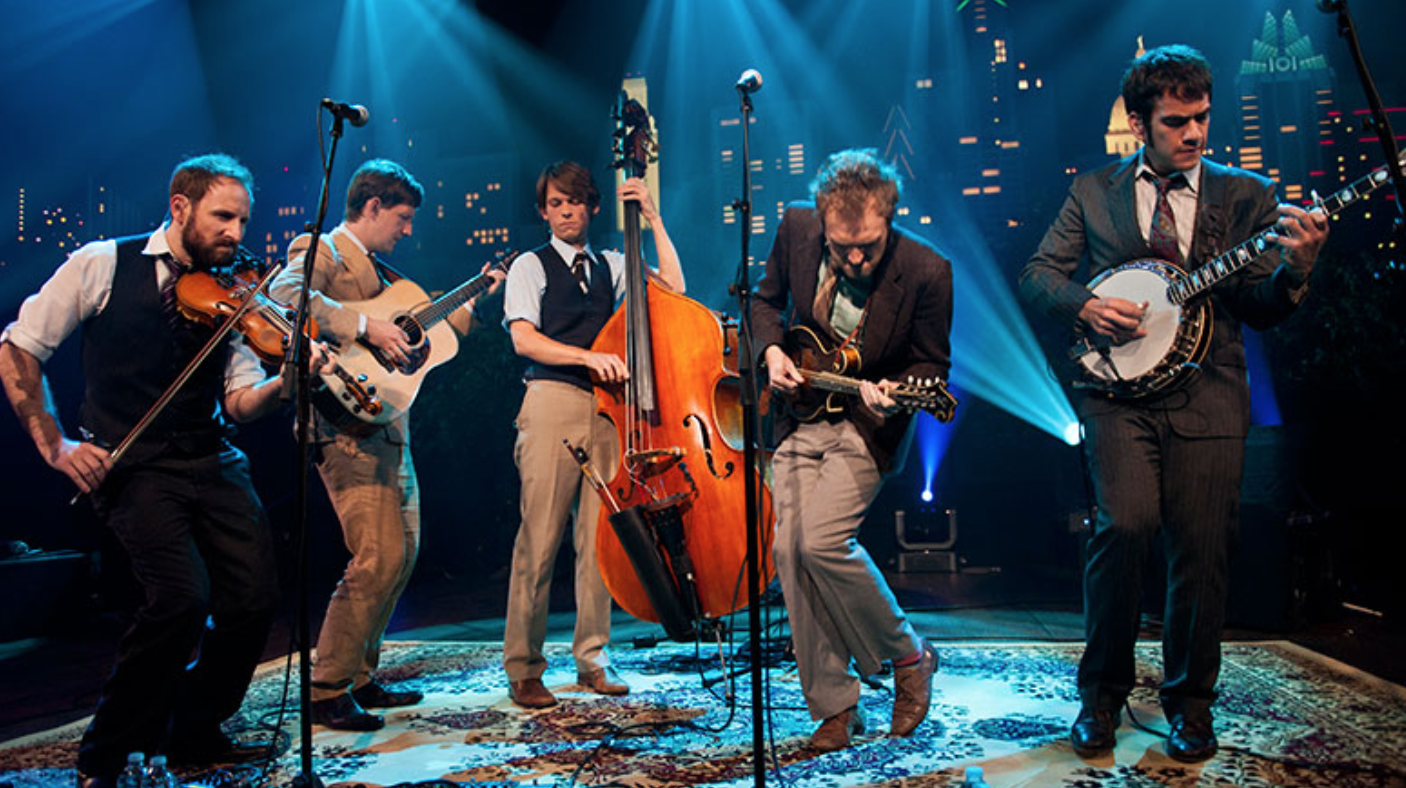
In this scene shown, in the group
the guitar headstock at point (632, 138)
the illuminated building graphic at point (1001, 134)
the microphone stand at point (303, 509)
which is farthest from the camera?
the illuminated building graphic at point (1001, 134)

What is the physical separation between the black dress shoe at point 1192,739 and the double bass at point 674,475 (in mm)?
1477

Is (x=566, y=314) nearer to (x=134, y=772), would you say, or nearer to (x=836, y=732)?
(x=836, y=732)

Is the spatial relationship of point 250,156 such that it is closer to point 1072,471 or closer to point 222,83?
A: point 222,83

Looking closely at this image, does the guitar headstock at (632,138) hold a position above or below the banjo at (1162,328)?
above

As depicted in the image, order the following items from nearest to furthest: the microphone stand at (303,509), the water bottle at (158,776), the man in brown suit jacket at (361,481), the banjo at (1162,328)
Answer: the microphone stand at (303,509) → the water bottle at (158,776) → the banjo at (1162,328) → the man in brown suit jacket at (361,481)

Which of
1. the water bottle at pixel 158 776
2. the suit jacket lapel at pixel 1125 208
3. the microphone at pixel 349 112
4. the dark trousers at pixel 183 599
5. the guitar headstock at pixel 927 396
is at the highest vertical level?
the microphone at pixel 349 112

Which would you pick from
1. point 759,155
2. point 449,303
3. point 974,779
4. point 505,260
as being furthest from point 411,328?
point 759,155

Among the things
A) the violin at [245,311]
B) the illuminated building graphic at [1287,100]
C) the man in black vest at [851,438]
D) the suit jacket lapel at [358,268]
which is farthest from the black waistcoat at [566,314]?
the illuminated building graphic at [1287,100]

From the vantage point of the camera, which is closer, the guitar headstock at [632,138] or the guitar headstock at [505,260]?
the guitar headstock at [632,138]

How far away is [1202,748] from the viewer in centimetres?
294

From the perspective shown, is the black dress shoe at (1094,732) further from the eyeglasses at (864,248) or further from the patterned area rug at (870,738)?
the eyeglasses at (864,248)

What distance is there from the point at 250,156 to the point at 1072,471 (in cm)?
873

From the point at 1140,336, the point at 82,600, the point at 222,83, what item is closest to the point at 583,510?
the point at 1140,336

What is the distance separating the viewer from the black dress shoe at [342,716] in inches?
145
